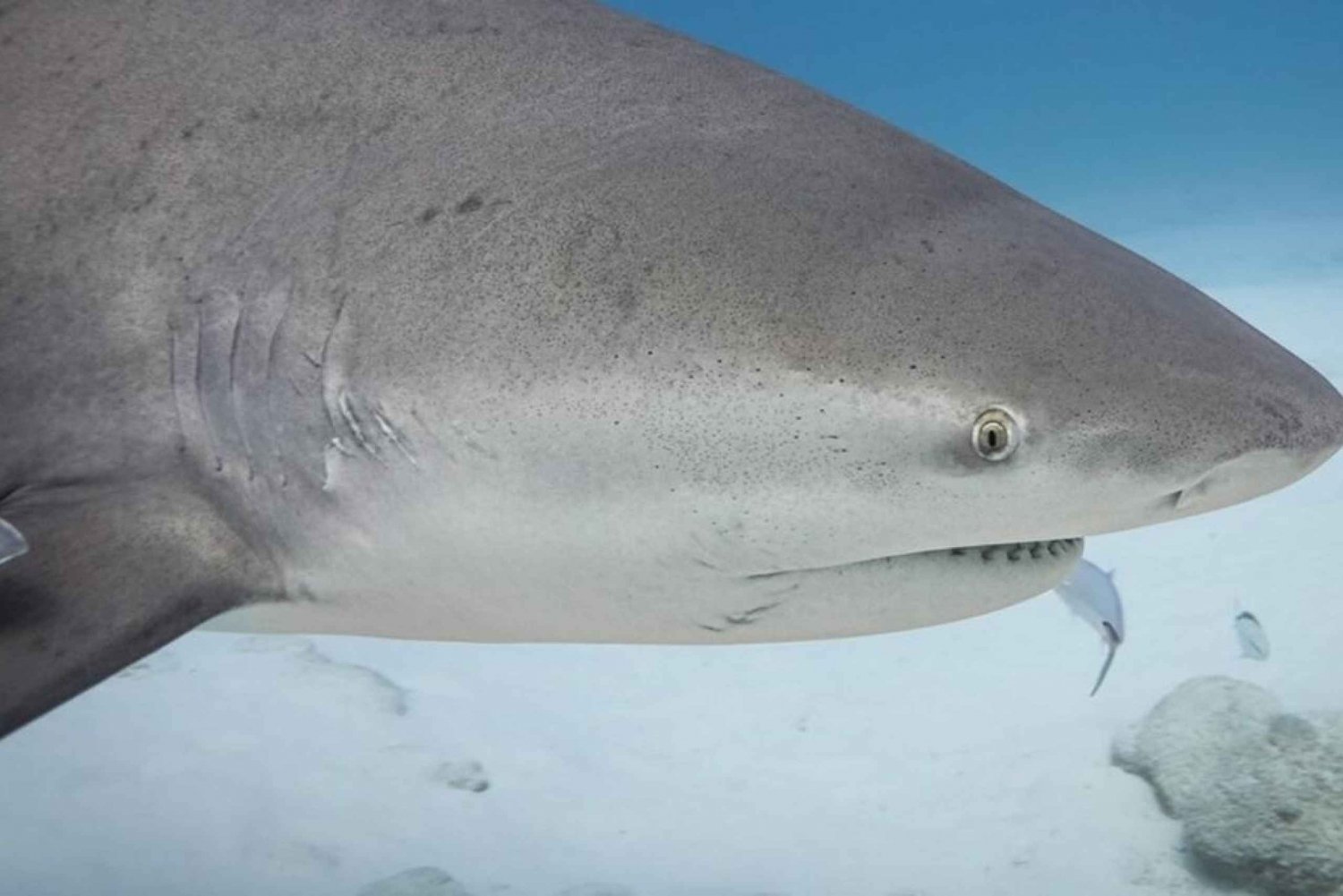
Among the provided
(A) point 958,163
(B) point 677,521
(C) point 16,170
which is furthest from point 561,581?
(C) point 16,170

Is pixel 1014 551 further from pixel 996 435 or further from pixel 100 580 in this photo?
pixel 100 580

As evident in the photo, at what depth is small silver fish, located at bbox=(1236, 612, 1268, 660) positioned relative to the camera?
15.8ft

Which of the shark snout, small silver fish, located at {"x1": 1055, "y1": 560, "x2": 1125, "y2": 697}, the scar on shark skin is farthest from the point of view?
small silver fish, located at {"x1": 1055, "y1": 560, "x2": 1125, "y2": 697}

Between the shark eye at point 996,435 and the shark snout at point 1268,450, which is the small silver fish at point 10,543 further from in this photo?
the shark snout at point 1268,450

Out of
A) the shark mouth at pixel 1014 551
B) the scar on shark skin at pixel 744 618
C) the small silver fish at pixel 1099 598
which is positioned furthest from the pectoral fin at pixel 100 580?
the small silver fish at pixel 1099 598

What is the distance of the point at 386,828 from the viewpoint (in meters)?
4.02

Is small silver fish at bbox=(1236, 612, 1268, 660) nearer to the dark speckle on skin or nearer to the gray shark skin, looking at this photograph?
the gray shark skin

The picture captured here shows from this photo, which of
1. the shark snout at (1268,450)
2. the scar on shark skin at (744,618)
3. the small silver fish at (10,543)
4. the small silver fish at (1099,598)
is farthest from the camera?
the small silver fish at (1099,598)

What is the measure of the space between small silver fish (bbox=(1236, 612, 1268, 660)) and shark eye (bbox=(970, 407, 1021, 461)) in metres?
4.03

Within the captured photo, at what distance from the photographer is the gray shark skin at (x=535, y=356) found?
139 cm

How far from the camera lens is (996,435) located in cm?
134

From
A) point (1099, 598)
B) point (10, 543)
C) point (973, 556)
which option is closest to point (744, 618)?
point (973, 556)

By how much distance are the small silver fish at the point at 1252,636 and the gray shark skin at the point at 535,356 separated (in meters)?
3.67

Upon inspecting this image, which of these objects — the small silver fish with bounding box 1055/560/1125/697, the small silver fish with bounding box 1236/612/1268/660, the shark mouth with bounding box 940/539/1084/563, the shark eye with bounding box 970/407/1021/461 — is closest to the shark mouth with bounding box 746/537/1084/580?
the shark mouth with bounding box 940/539/1084/563
